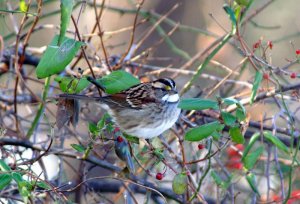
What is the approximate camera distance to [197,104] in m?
3.20

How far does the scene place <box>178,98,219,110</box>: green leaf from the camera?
3133 millimetres

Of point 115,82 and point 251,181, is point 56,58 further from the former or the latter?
point 251,181

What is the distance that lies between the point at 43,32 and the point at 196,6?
2.10m

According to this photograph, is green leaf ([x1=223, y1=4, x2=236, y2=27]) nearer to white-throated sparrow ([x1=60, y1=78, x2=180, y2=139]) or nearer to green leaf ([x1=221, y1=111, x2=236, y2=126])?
green leaf ([x1=221, y1=111, x2=236, y2=126])

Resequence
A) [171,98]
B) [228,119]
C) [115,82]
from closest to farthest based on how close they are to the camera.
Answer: [228,119] < [115,82] < [171,98]

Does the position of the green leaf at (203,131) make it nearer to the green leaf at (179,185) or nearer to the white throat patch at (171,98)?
the green leaf at (179,185)

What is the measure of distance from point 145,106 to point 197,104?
1127 mm

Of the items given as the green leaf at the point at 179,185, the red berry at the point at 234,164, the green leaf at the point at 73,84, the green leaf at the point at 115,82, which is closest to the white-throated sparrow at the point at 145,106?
the green leaf at the point at 115,82

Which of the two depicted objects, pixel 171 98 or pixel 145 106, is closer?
pixel 171 98

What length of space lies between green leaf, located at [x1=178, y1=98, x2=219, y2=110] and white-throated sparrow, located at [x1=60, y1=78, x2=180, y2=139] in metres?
0.60

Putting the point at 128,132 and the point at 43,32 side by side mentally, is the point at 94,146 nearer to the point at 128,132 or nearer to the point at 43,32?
the point at 128,132

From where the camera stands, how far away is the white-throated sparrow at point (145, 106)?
12.8 feet

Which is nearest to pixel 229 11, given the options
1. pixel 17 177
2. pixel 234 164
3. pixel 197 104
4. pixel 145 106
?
pixel 197 104

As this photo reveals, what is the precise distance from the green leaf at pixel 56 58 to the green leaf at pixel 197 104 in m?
0.61
